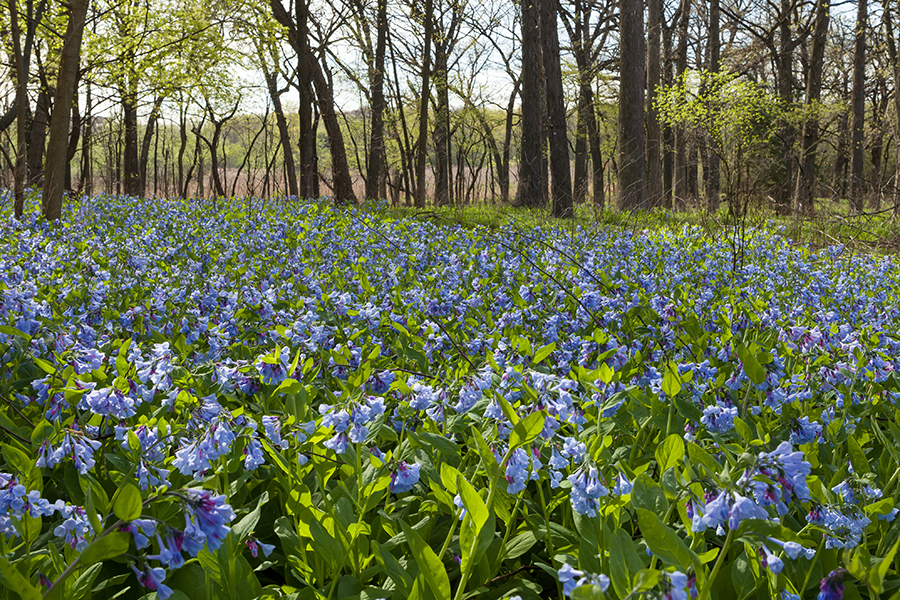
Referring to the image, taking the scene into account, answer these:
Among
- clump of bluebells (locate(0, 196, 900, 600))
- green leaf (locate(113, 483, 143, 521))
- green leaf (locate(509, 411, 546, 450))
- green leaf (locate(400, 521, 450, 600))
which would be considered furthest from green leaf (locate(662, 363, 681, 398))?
green leaf (locate(113, 483, 143, 521))

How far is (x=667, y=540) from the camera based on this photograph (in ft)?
3.09

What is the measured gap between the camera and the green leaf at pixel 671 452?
53.1 inches

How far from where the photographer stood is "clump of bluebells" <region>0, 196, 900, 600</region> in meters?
1.07

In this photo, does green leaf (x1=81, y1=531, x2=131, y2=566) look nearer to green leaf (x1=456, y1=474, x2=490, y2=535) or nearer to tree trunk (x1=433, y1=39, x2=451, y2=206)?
green leaf (x1=456, y1=474, x2=490, y2=535)

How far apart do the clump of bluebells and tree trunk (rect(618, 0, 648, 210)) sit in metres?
7.80

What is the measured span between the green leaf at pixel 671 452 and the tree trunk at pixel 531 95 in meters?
12.1

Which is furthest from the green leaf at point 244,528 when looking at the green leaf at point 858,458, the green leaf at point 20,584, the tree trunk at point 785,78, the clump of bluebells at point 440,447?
the tree trunk at point 785,78

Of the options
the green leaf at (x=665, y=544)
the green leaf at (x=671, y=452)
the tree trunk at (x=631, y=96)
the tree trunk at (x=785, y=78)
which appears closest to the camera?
the green leaf at (x=665, y=544)

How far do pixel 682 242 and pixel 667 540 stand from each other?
650 cm

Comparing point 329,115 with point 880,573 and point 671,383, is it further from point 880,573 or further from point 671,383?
point 880,573

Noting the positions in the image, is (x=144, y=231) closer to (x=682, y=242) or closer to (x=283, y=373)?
(x=283, y=373)

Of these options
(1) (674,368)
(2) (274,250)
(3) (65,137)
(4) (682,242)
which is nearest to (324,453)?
(1) (674,368)

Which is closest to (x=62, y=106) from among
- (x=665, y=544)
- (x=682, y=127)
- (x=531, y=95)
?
(x=665, y=544)

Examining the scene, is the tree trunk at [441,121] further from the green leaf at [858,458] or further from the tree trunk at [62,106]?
the green leaf at [858,458]
